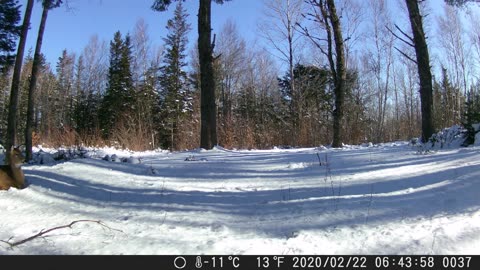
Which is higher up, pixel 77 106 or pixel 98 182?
pixel 77 106

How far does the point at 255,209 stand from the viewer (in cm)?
319

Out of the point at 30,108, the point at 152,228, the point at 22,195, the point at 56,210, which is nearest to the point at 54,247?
the point at 152,228

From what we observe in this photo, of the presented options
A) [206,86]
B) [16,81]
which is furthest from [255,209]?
[16,81]

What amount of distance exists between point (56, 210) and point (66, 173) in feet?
5.35

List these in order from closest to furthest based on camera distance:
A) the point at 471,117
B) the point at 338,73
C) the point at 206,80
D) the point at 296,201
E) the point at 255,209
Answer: the point at 255,209, the point at 296,201, the point at 471,117, the point at 206,80, the point at 338,73

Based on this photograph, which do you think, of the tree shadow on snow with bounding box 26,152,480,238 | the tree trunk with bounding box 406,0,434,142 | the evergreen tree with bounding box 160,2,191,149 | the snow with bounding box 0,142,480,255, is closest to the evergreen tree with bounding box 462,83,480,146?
the tree trunk with bounding box 406,0,434,142

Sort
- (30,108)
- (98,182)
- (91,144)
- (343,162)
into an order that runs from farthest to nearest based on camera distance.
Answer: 1. (91,144)
2. (30,108)
3. (343,162)
4. (98,182)

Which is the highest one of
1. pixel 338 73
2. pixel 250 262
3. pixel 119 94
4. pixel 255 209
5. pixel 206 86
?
pixel 119 94

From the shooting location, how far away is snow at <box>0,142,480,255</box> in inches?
91.3

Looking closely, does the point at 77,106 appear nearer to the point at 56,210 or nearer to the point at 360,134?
the point at 360,134

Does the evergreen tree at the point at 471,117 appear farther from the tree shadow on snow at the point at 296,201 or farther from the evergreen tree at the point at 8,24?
the evergreen tree at the point at 8,24

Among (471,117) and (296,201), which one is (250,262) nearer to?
(296,201)

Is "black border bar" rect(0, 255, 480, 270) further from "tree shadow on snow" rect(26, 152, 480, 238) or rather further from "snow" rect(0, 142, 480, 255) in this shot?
"tree shadow on snow" rect(26, 152, 480, 238)

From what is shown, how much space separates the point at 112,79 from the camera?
34.7 meters
